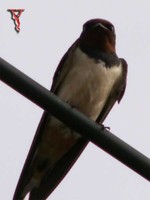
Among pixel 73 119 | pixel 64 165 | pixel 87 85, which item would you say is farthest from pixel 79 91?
pixel 73 119

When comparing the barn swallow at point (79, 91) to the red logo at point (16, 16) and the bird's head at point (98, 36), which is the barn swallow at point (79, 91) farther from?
the red logo at point (16, 16)

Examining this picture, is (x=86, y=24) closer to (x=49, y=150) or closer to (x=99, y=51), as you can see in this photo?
(x=99, y=51)

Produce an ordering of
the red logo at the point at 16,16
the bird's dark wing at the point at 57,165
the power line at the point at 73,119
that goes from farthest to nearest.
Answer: the red logo at the point at 16,16 < the bird's dark wing at the point at 57,165 < the power line at the point at 73,119

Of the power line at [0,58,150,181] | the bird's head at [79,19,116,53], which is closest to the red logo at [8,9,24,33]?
the bird's head at [79,19,116,53]

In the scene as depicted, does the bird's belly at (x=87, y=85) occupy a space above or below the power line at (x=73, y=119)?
above

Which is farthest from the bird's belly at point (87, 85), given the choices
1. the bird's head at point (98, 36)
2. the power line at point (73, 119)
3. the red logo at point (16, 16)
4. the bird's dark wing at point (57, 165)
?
the red logo at point (16, 16)

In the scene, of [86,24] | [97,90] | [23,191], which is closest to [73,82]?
[97,90]

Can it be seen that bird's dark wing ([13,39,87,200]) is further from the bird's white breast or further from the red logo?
the red logo

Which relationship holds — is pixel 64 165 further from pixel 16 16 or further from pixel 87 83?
pixel 16 16
